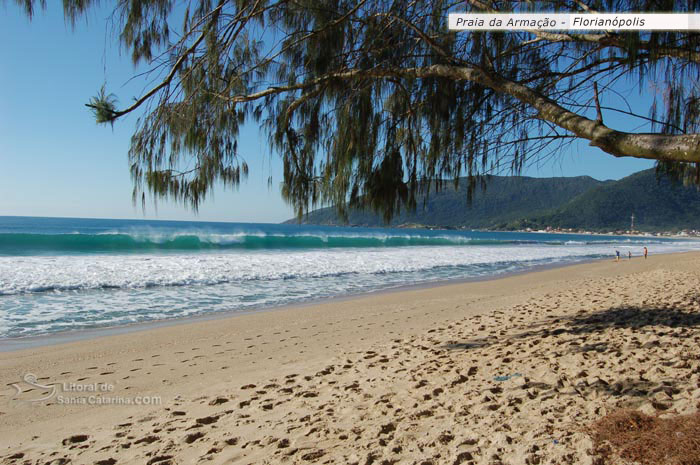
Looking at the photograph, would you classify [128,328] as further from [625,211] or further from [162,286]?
[625,211]

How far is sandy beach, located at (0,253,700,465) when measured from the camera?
231 centimetres

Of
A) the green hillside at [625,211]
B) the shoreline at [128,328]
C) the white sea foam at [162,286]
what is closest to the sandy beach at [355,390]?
the shoreline at [128,328]

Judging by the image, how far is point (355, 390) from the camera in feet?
10.7

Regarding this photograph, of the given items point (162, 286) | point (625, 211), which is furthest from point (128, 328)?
point (625, 211)

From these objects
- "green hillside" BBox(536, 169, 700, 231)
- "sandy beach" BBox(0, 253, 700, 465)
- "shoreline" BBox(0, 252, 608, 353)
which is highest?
"green hillside" BBox(536, 169, 700, 231)

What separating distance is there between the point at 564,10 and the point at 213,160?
2.27 m

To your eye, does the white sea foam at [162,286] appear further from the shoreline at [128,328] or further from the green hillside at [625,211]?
the green hillside at [625,211]

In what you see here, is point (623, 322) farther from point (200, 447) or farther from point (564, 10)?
point (200, 447)

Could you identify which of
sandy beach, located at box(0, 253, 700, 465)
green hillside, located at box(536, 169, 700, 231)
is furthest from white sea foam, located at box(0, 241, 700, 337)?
green hillside, located at box(536, 169, 700, 231)

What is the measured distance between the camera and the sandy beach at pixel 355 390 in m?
2.31

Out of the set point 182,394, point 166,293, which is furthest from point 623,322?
point 166,293

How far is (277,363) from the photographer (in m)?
4.45

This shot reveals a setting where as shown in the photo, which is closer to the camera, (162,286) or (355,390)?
(355,390)

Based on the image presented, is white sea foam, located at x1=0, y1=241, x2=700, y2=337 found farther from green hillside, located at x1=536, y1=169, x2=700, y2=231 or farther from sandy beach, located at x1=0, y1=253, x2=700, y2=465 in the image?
green hillside, located at x1=536, y1=169, x2=700, y2=231
